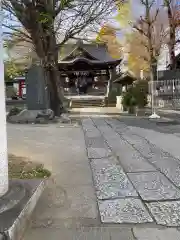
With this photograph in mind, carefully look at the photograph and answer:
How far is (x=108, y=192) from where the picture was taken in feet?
14.5

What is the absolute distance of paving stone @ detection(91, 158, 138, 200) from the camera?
4.35 metres

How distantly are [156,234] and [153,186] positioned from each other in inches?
57.4

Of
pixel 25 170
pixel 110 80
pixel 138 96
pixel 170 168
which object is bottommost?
pixel 170 168

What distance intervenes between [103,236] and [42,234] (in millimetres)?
602

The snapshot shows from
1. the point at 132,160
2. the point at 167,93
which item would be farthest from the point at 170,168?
the point at 167,93

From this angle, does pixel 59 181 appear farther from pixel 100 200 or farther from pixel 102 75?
pixel 102 75

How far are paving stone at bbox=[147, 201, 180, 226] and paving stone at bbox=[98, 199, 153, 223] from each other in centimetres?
9

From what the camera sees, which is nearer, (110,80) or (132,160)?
(132,160)

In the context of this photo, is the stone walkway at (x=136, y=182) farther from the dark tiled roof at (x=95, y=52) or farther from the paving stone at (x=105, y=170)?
the dark tiled roof at (x=95, y=52)

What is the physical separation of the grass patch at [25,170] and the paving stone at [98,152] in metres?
1.48

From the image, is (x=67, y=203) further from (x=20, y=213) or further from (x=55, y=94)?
(x=55, y=94)

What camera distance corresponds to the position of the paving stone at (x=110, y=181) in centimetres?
435

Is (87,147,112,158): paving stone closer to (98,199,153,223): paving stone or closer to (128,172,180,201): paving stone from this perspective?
(128,172,180,201): paving stone

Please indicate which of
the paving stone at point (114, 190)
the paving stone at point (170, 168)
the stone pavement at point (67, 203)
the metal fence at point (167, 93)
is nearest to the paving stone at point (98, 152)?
the stone pavement at point (67, 203)
